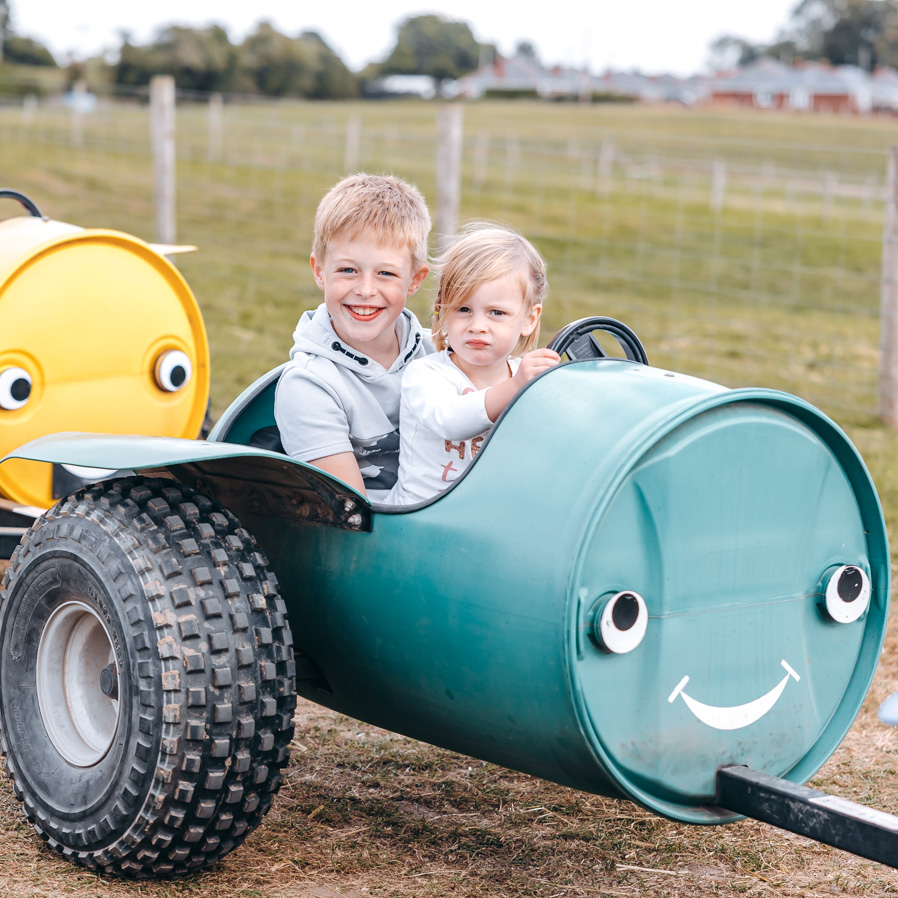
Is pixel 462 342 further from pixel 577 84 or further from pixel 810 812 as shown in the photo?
pixel 577 84

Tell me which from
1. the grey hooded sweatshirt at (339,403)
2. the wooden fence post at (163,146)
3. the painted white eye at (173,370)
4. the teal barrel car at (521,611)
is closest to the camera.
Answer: the teal barrel car at (521,611)

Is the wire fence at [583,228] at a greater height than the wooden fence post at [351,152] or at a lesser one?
lesser

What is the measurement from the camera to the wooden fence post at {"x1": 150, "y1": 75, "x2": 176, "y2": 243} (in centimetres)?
948

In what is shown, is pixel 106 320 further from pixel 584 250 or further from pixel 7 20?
pixel 7 20

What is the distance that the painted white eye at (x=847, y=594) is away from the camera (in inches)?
89.4

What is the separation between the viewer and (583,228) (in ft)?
61.9

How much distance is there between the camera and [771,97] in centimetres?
9319

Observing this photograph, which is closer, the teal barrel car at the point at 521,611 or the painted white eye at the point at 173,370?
the teal barrel car at the point at 521,611

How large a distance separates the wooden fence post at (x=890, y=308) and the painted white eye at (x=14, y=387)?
5.02 metres

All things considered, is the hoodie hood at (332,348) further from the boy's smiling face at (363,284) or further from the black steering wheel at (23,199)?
the black steering wheel at (23,199)

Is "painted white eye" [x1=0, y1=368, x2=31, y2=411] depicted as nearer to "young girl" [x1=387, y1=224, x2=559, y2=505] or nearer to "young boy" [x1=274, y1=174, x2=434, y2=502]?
"young boy" [x1=274, y1=174, x2=434, y2=502]

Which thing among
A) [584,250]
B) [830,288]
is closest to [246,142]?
[584,250]

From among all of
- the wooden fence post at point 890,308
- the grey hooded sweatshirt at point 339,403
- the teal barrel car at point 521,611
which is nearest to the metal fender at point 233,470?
the teal barrel car at point 521,611

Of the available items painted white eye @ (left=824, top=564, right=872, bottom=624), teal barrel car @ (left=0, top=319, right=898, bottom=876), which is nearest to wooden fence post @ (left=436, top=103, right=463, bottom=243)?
teal barrel car @ (left=0, top=319, right=898, bottom=876)
